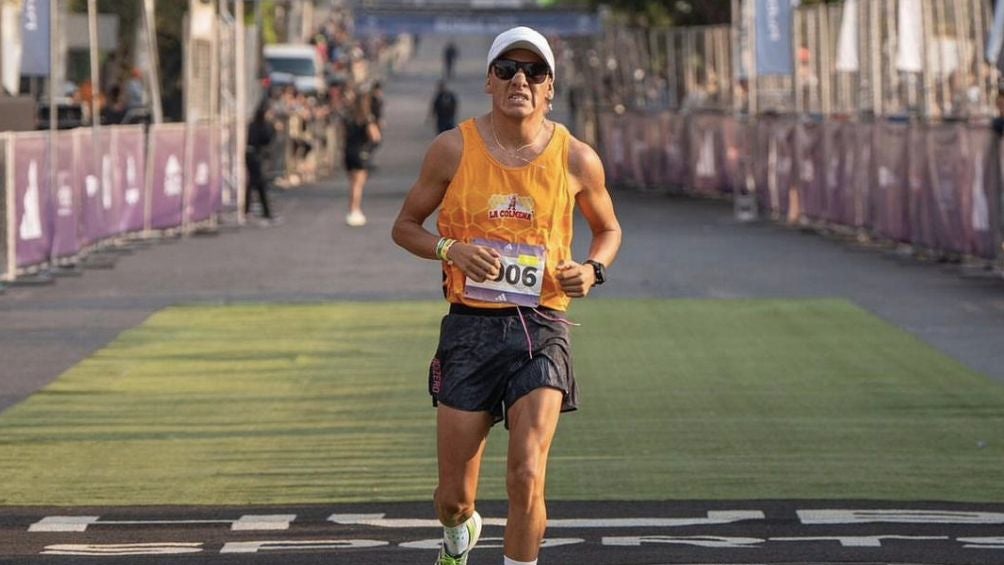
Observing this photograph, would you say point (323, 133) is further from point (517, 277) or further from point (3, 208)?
point (517, 277)

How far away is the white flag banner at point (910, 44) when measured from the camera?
966 inches

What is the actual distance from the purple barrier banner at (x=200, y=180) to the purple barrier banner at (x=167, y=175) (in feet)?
1.63

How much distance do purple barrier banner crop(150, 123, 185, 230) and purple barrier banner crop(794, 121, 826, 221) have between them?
25.7 feet

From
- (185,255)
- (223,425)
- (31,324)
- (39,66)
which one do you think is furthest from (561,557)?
(185,255)

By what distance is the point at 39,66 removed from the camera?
70.1 ft

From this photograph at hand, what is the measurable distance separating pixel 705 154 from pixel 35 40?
17.6 metres

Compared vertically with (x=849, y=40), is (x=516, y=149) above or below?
below

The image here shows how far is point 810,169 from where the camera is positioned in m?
29.4

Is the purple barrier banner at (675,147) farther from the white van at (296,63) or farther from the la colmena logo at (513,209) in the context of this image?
the la colmena logo at (513,209)

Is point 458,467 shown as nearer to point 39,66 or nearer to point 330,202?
point 39,66

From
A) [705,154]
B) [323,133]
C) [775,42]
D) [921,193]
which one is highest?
[775,42]

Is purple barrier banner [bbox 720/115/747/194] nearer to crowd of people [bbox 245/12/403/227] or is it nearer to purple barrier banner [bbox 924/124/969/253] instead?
crowd of people [bbox 245/12/403/227]

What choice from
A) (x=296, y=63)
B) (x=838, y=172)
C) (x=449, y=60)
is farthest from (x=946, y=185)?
(x=449, y=60)

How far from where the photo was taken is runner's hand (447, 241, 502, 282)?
23.3 feet
